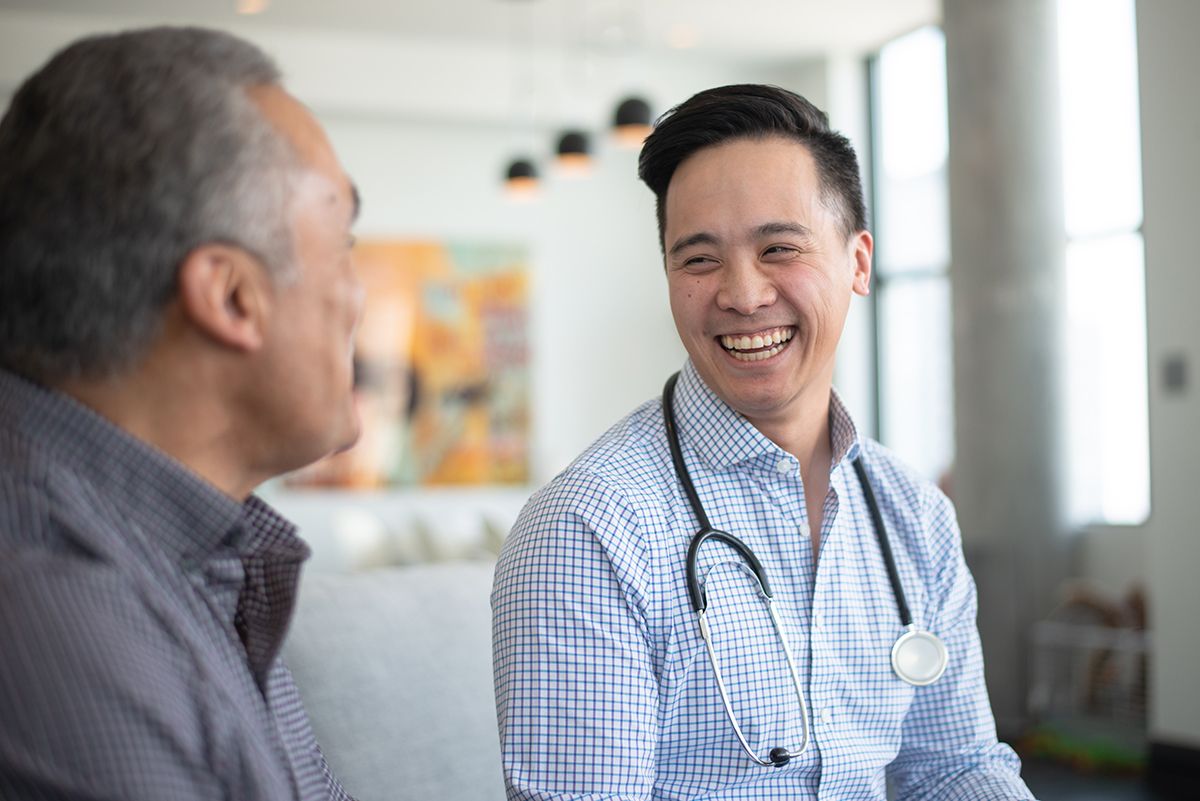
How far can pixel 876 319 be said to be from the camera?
8.85 metres

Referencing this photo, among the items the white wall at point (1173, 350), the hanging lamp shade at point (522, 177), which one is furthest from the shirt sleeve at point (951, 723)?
the hanging lamp shade at point (522, 177)

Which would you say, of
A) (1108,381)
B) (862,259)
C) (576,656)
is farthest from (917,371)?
(576,656)

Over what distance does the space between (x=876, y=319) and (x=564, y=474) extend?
25.1 feet

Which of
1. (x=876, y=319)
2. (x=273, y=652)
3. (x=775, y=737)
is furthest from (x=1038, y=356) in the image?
(x=273, y=652)

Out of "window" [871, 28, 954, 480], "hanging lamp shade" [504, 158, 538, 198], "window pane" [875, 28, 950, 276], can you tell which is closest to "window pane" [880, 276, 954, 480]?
"window" [871, 28, 954, 480]

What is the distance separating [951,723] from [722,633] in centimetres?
43

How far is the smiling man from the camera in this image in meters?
1.37

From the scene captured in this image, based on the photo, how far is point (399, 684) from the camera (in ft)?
5.51

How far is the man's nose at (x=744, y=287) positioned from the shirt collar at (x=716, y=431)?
123 millimetres

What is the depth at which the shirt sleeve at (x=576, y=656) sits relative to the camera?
1.32m

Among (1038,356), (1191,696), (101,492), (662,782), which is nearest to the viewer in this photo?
(101,492)

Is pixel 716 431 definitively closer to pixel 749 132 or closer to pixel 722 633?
pixel 722 633

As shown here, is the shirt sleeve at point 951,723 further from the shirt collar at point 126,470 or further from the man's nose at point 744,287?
the shirt collar at point 126,470

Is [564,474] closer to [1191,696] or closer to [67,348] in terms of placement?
[67,348]
